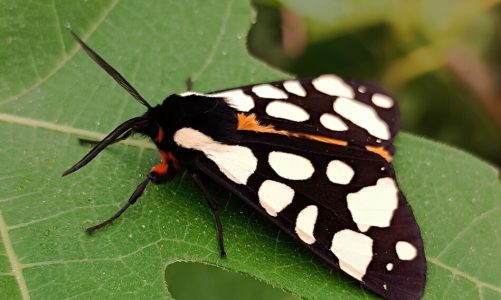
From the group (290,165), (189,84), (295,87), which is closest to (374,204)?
(290,165)

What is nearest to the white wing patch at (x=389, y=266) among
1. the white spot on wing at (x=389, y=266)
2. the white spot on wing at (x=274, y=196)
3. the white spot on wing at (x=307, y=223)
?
the white spot on wing at (x=389, y=266)

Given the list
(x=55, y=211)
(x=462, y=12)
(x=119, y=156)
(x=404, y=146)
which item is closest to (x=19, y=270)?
(x=55, y=211)

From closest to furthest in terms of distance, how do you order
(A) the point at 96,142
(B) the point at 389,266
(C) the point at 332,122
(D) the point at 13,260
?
(D) the point at 13,260 → (B) the point at 389,266 → (A) the point at 96,142 → (C) the point at 332,122

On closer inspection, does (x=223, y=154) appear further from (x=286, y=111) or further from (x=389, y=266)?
(x=389, y=266)

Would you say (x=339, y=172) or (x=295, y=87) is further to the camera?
(x=295, y=87)

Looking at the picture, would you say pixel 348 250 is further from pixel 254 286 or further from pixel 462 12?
pixel 462 12

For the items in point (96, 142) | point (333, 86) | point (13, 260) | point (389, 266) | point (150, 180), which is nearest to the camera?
point (13, 260)
